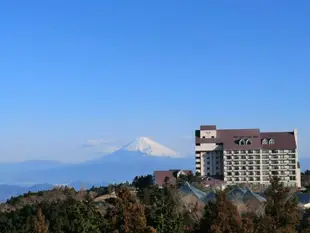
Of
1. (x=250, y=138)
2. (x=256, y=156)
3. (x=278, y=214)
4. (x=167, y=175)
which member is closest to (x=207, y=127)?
(x=250, y=138)

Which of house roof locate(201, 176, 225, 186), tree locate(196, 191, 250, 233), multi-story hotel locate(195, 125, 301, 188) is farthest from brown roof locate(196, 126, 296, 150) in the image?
tree locate(196, 191, 250, 233)

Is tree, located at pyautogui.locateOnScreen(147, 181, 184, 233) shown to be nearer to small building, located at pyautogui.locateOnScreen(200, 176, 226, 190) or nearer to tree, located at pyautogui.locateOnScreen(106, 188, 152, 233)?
tree, located at pyautogui.locateOnScreen(106, 188, 152, 233)

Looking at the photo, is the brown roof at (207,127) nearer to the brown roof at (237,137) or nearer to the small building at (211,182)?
the brown roof at (237,137)

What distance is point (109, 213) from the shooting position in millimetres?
19328

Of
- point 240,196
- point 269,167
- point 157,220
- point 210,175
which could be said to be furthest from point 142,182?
point 157,220

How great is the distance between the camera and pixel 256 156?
6538cm

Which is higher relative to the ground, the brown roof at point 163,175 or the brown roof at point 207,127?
the brown roof at point 207,127

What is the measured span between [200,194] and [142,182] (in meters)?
16.9

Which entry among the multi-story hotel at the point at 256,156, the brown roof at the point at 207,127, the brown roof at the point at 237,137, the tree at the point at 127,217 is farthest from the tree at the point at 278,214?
the brown roof at the point at 207,127

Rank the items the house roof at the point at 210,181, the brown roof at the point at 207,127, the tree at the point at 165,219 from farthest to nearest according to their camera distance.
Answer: the brown roof at the point at 207,127 → the house roof at the point at 210,181 → the tree at the point at 165,219

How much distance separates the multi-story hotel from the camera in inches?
2557

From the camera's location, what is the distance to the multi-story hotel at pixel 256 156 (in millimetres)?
64938

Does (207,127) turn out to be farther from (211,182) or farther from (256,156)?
(211,182)

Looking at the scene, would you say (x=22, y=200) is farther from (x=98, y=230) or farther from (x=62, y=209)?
(x=98, y=230)
